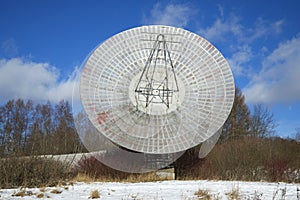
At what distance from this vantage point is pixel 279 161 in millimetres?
18422

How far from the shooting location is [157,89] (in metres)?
15.9

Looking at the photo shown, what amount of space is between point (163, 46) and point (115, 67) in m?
2.41

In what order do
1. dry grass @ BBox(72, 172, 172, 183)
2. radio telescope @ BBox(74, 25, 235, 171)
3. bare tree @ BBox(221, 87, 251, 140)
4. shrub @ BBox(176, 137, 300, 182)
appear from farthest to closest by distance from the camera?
bare tree @ BBox(221, 87, 251, 140) → shrub @ BBox(176, 137, 300, 182) → dry grass @ BBox(72, 172, 172, 183) → radio telescope @ BBox(74, 25, 235, 171)

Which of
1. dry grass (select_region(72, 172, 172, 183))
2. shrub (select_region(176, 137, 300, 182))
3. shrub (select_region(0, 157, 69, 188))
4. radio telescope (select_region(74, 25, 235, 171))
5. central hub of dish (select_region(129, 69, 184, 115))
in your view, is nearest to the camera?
shrub (select_region(0, 157, 69, 188))

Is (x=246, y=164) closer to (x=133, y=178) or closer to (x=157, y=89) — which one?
(x=133, y=178)

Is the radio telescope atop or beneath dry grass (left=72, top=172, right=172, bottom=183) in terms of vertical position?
atop

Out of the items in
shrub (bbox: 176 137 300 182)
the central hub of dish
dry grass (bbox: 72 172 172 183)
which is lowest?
dry grass (bbox: 72 172 172 183)

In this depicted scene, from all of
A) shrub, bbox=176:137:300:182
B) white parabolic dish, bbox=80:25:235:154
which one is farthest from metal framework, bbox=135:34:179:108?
shrub, bbox=176:137:300:182

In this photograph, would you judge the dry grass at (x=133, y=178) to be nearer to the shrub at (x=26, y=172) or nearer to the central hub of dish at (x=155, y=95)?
the central hub of dish at (x=155, y=95)

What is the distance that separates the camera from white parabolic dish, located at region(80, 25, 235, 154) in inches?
563

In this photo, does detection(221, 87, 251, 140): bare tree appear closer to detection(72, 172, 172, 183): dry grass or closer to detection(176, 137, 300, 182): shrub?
detection(176, 137, 300, 182): shrub

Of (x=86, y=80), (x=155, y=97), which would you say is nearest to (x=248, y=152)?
(x=155, y=97)

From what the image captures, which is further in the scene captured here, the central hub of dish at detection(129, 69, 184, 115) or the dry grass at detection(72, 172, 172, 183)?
the dry grass at detection(72, 172, 172, 183)

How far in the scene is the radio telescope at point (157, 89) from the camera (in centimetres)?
1429
